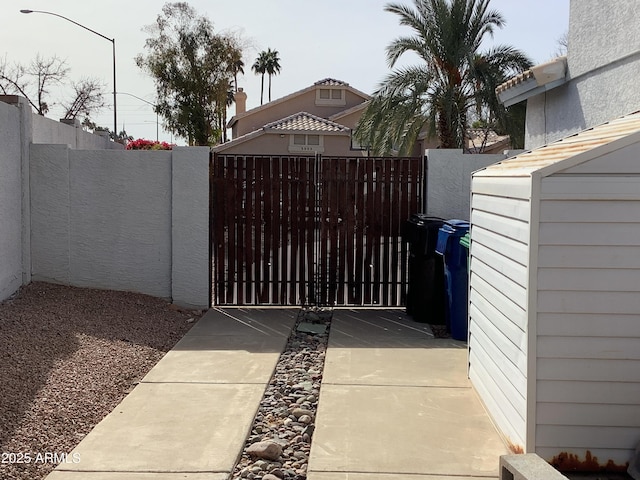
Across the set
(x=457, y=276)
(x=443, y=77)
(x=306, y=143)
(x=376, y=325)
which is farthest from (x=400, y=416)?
(x=306, y=143)

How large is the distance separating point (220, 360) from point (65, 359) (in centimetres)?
145

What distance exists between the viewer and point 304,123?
112ft

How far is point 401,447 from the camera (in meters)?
4.84

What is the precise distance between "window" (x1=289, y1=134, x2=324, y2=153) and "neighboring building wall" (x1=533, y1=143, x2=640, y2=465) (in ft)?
95.7

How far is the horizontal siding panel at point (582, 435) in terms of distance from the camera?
4.38 m

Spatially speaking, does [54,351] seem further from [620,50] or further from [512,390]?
[620,50]

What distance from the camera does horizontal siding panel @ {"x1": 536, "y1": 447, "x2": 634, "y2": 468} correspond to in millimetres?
4375

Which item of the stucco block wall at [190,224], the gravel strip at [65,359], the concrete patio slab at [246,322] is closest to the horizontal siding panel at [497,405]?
the concrete patio slab at [246,322]

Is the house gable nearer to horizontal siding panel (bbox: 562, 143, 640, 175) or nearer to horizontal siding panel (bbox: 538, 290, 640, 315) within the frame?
horizontal siding panel (bbox: 562, 143, 640, 175)

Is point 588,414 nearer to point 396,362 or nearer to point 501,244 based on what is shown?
point 501,244

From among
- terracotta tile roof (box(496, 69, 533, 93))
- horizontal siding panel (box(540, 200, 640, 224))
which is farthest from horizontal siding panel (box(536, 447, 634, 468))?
terracotta tile roof (box(496, 69, 533, 93))

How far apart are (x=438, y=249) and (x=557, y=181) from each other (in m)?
4.03

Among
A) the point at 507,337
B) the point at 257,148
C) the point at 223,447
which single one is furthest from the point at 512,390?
the point at 257,148

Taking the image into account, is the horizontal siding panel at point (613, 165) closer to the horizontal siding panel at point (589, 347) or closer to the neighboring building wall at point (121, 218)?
the horizontal siding panel at point (589, 347)
